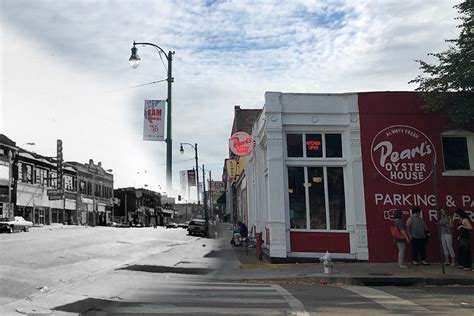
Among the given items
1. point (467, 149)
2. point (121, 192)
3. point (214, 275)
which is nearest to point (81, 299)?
point (214, 275)

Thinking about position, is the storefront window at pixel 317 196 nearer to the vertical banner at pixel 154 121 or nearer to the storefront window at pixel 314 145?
the storefront window at pixel 314 145

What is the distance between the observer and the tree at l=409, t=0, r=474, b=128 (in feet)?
45.1

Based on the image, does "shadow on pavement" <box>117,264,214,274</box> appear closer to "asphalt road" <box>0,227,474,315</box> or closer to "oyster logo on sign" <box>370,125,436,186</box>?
"asphalt road" <box>0,227,474,315</box>

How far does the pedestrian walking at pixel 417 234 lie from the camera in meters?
14.8

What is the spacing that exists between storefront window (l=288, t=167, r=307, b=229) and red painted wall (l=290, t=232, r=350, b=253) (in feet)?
1.45

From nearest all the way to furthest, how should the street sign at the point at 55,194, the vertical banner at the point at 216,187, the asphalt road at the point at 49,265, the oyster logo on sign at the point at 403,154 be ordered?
the asphalt road at the point at 49,265 < the oyster logo on sign at the point at 403,154 < the vertical banner at the point at 216,187 < the street sign at the point at 55,194

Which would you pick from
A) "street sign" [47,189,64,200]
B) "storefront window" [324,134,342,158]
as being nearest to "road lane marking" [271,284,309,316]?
"storefront window" [324,134,342,158]

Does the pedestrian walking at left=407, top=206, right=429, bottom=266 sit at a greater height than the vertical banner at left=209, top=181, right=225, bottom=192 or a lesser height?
lesser

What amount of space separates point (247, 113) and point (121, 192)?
56.1 m

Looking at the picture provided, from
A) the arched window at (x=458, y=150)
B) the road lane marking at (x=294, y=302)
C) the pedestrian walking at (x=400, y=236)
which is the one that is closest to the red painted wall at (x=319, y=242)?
the pedestrian walking at (x=400, y=236)

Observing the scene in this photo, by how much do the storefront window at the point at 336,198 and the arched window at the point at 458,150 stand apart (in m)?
3.49

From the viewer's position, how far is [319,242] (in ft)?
52.7

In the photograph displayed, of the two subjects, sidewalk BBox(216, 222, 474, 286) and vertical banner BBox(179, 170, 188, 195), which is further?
vertical banner BBox(179, 170, 188, 195)

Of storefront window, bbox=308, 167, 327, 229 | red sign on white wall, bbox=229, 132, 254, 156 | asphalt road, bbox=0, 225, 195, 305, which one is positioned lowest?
asphalt road, bbox=0, 225, 195, 305
